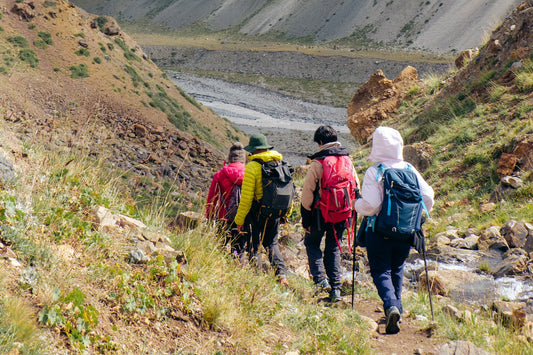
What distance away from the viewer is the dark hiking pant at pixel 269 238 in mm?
5064

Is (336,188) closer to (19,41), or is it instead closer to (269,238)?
(269,238)

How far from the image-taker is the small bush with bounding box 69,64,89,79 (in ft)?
78.0

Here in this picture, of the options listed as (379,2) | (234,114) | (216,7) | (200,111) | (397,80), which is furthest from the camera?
(216,7)

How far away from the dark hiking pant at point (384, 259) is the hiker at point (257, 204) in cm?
95

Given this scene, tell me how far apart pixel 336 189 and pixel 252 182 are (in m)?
0.79

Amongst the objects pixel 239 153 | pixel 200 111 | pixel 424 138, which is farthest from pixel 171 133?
pixel 239 153

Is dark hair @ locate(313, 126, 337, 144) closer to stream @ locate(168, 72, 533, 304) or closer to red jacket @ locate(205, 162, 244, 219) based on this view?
red jacket @ locate(205, 162, 244, 219)

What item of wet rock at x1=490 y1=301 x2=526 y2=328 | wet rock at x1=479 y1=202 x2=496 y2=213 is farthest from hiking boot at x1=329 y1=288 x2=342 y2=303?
wet rock at x1=479 y1=202 x2=496 y2=213

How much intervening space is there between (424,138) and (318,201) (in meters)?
7.19

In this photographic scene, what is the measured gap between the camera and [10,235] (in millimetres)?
3184

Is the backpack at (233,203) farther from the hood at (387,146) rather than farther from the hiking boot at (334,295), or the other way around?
the hood at (387,146)

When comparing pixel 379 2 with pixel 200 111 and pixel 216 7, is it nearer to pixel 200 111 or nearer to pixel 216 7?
pixel 216 7

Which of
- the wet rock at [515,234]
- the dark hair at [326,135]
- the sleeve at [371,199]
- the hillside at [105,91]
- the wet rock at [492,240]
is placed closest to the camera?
the sleeve at [371,199]

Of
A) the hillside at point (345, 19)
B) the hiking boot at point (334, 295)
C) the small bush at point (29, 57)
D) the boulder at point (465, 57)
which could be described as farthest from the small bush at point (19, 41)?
the hillside at point (345, 19)
